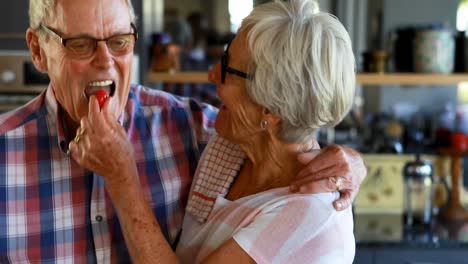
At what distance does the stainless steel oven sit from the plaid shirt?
2.78 feet

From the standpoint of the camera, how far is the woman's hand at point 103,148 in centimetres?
120

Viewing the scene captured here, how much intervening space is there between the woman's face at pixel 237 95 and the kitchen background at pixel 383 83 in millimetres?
648

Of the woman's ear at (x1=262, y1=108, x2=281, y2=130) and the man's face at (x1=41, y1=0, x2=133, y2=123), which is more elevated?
the man's face at (x1=41, y1=0, x2=133, y2=123)

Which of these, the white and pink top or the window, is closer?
the white and pink top

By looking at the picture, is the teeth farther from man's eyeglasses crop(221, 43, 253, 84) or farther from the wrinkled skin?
man's eyeglasses crop(221, 43, 253, 84)

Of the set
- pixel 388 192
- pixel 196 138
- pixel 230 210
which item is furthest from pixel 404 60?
pixel 230 210

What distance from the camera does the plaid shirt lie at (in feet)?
4.42

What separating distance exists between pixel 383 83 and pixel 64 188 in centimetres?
150

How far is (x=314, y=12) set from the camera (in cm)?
121

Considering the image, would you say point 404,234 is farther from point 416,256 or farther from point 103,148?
point 103,148

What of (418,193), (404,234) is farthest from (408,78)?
(404,234)

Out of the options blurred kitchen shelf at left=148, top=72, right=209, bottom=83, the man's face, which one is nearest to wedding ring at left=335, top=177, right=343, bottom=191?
the man's face

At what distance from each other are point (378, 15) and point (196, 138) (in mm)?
1875

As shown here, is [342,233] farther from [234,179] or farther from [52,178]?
[52,178]
